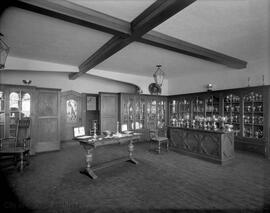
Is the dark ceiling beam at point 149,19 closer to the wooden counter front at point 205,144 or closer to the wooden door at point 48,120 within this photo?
the wooden door at point 48,120

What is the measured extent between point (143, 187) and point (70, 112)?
475 cm

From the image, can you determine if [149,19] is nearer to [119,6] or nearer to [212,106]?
[119,6]

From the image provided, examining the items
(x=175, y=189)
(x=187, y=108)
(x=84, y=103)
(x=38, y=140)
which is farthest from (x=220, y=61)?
(x=38, y=140)

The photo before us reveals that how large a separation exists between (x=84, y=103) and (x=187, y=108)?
4.59 meters

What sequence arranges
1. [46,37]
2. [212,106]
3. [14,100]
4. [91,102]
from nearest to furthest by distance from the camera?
[46,37] < [14,100] < [212,106] < [91,102]

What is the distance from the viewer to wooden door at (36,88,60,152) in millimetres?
5605

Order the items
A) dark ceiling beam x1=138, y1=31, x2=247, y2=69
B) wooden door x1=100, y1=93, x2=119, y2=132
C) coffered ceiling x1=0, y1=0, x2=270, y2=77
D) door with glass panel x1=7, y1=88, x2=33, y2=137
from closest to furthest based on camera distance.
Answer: coffered ceiling x1=0, y1=0, x2=270, y2=77 → dark ceiling beam x1=138, y1=31, x2=247, y2=69 → door with glass panel x1=7, y1=88, x2=33, y2=137 → wooden door x1=100, y1=93, x2=119, y2=132

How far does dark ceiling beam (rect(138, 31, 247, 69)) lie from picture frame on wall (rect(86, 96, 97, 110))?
473 cm

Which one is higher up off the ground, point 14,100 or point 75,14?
point 75,14

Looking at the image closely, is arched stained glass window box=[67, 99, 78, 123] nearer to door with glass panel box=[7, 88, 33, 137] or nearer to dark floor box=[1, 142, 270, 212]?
door with glass panel box=[7, 88, 33, 137]

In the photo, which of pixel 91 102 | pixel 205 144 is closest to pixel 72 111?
pixel 91 102

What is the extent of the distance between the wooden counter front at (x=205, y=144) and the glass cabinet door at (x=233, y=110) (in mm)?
1458

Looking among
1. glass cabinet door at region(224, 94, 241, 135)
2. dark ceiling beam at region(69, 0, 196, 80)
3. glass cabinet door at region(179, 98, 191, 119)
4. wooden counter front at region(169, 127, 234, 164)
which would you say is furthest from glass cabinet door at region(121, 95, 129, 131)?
glass cabinet door at region(224, 94, 241, 135)

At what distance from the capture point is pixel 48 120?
5.75 meters
